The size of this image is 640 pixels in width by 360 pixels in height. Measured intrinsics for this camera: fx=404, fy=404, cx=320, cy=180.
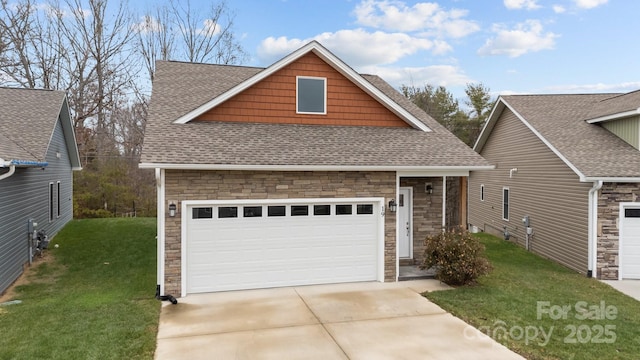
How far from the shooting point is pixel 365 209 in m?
9.70

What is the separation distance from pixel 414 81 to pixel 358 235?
2520 cm

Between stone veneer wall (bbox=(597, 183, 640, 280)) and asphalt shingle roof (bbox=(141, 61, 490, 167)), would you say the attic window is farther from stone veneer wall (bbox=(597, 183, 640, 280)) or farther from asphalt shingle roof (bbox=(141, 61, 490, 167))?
stone veneer wall (bbox=(597, 183, 640, 280))

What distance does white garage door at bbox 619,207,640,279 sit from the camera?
10656 mm

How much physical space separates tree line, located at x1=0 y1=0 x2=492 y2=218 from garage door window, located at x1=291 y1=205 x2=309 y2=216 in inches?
592

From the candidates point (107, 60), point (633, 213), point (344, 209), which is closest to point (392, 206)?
point (344, 209)

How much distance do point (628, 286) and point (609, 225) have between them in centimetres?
158

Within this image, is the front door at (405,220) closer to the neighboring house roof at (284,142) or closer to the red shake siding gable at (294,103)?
the neighboring house roof at (284,142)

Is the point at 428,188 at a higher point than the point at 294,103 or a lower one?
lower

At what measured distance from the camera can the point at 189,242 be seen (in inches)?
339

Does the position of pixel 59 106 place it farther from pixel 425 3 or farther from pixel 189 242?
pixel 425 3

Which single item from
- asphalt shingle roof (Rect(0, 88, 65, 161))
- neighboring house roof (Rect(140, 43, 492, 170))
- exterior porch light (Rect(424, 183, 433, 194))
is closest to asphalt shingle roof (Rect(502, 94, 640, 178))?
neighboring house roof (Rect(140, 43, 492, 170))

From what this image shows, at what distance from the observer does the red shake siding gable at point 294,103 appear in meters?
10.3

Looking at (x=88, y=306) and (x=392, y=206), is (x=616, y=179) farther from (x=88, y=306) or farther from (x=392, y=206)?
(x=88, y=306)

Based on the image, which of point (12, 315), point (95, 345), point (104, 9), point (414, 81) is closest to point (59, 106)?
point (12, 315)
